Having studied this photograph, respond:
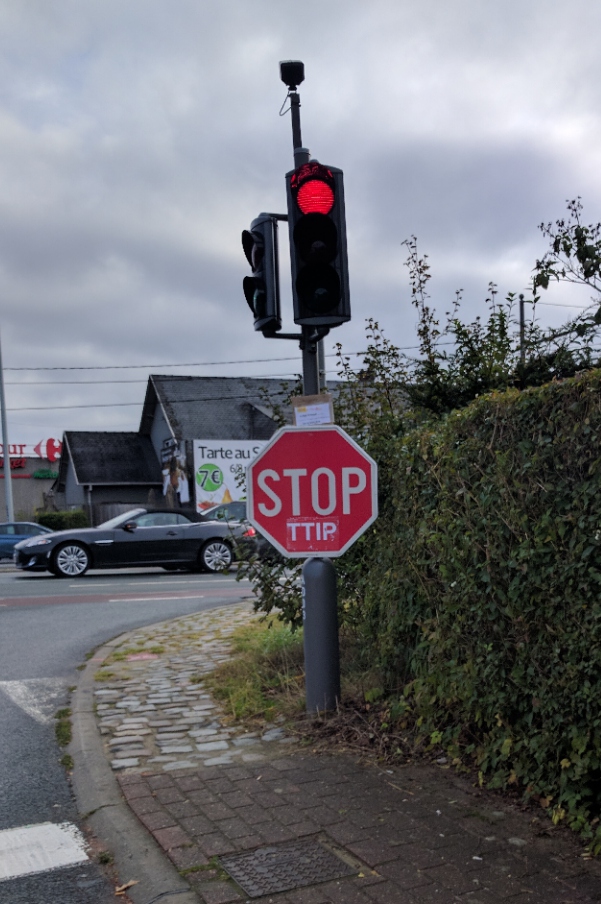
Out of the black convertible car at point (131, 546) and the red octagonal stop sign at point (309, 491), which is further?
the black convertible car at point (131, 546)

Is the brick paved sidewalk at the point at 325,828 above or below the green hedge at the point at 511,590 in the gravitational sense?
below

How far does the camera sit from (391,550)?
207 inches

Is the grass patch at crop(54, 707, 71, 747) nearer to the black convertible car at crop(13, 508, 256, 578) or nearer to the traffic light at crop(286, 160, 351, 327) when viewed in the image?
the traffic light at crop(286, 160, 351, 327)

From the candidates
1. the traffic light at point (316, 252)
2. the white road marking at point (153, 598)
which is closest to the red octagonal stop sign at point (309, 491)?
the traffic light at point (316, 252)

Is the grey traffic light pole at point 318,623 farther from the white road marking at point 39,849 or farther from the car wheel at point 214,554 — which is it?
the car wheel at point 214,554

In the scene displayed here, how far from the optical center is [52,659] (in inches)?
337

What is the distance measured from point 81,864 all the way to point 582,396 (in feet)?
9.46

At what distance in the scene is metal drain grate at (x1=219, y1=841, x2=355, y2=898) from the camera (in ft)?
10.6

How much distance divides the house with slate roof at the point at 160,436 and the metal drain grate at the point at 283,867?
36301mm

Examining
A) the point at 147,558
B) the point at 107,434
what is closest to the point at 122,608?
the point at 147,558

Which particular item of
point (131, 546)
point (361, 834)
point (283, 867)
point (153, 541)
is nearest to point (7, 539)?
point (131, 546)

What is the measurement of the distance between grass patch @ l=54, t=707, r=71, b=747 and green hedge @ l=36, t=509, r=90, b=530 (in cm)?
3409

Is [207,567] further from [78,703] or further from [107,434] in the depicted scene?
[107,434]

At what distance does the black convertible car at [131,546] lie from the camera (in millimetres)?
18094
